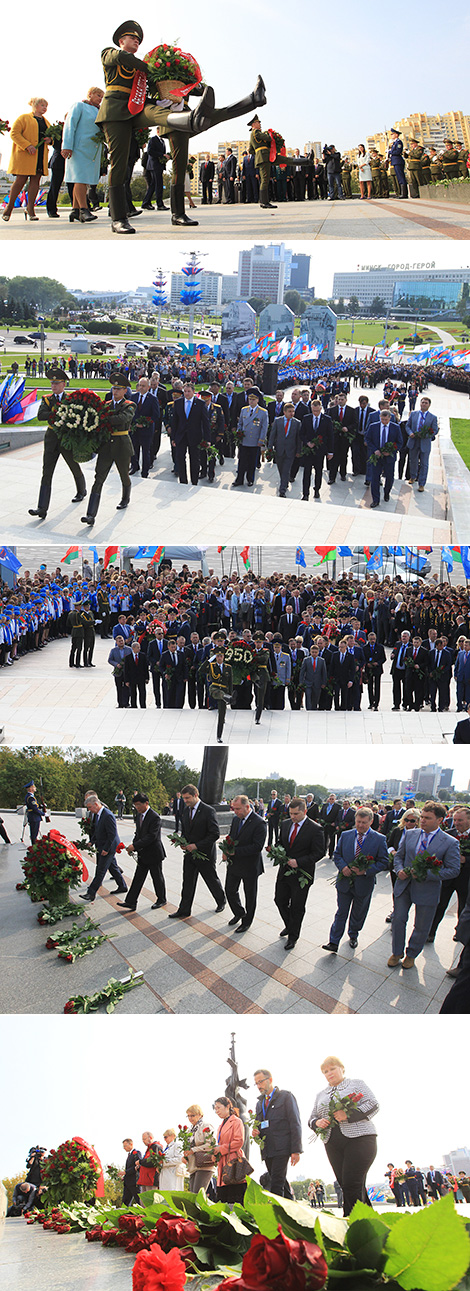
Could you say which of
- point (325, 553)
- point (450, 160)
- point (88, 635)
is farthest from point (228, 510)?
point (450, 160)

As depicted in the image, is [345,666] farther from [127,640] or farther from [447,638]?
[127,640]

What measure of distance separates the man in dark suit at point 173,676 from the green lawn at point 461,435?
3826mm

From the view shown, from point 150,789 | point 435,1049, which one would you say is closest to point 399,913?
point 435,1049

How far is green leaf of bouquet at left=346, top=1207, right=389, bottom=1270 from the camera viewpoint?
1.69 metres

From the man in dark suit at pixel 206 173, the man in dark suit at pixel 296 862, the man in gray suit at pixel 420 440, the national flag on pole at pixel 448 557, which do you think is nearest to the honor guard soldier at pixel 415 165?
the man in dark suit at pixel 206 173

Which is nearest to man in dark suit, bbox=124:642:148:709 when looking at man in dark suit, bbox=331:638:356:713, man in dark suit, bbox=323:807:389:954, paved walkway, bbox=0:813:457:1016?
man in dark suit, bbox=331:638:356:713

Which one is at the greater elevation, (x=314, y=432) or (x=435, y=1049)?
(x=314, y=432)

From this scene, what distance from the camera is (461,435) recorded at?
802cm

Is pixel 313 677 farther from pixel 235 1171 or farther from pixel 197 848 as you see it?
pixel 235 1171

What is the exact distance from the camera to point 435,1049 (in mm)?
Answer: 5156

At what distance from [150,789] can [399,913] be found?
241 centimetres

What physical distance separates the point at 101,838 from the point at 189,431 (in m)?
4.12

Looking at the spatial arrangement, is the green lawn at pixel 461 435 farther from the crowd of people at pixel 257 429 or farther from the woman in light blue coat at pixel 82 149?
the woman in light blue coat at pixel 82 149

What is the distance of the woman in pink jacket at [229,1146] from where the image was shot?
4.45 meters
